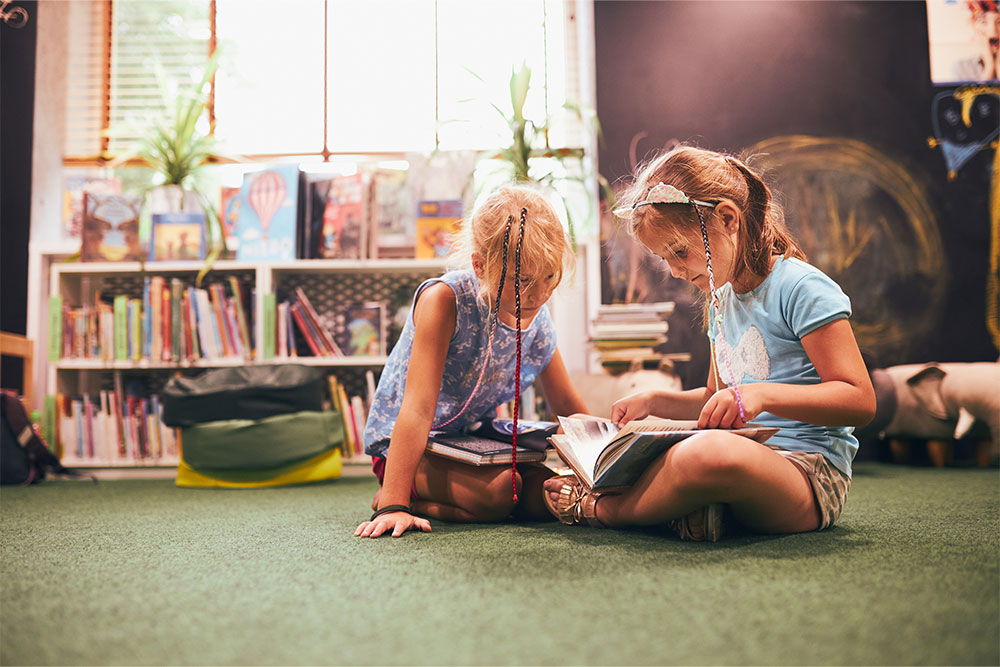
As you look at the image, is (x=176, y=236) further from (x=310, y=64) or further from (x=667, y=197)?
(x=667, y=197)

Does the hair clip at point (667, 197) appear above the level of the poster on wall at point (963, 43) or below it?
below

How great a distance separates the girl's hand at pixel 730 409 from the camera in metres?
1.00

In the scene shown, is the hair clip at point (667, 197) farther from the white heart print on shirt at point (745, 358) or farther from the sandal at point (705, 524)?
the sandal at point (705, 524)

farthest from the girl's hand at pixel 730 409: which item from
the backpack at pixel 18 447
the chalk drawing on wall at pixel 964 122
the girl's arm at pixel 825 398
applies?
the chalk drawing on wall at pixel 964 122

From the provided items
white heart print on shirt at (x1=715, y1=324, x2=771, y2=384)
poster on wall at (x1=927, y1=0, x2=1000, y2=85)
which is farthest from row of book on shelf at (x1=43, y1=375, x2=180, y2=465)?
poster on wall at (x1=927, y1=0, x2=1000, y2=85)

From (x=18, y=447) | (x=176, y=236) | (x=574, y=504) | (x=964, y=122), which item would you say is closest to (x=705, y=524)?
(x=574, y=504)

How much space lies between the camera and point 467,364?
148cm

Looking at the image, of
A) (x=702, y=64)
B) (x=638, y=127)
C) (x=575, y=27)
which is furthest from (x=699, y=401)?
(x=575, y=27)

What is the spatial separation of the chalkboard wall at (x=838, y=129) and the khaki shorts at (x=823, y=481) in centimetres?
177

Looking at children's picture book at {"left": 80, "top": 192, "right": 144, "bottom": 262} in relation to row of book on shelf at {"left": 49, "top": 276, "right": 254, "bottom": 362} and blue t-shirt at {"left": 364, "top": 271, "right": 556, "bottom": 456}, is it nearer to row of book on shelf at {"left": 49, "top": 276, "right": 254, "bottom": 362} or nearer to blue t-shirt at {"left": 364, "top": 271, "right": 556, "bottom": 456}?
row of book on shelf at {"left": 49, "top": 276, "right": 254, "bottom": 362}

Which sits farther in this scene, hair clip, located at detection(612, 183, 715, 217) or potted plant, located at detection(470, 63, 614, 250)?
potted plant, located at detection(470, 63, 614, 250)

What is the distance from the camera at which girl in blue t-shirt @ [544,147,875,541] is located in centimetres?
101

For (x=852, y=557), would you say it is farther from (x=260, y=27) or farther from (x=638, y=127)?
(x=260, y=27)

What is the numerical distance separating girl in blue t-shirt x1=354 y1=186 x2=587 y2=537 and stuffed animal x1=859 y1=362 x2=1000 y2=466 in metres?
1.61
